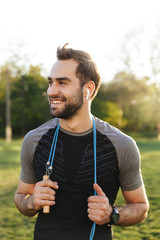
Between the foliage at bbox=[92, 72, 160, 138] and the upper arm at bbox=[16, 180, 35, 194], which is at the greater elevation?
the upper arm at bbox=[16, 180, 35, 194]

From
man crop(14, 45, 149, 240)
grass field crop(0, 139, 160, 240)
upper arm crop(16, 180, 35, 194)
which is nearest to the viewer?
man crop(14, 45, 149, 240)

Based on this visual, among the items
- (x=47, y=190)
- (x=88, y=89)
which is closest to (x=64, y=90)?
(x=88, y=89)

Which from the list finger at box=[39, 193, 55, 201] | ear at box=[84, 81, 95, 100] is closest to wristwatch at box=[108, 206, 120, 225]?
finger at box=[39, 193, 55, 201]

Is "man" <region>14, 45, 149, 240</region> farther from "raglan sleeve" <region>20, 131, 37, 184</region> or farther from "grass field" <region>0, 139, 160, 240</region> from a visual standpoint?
"grass field" <region>0, 139, 160, 240</region>

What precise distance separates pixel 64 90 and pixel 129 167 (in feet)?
2.60

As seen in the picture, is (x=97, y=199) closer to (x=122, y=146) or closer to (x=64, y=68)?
(x=122, y=146)

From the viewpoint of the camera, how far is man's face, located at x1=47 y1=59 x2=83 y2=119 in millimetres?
2562

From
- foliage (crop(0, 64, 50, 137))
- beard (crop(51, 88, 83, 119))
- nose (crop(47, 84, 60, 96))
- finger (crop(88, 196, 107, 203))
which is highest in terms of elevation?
nose (crop(47, 84, 60, 96))

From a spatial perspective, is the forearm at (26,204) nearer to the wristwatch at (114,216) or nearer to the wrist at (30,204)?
the wrist at (30,204)

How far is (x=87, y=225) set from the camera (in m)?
2.55

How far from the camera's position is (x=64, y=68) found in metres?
2.60

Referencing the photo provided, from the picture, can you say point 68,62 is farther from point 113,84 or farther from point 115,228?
point 113,84

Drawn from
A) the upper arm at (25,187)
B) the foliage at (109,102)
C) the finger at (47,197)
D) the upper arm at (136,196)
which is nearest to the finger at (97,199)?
the finger at (47,197)

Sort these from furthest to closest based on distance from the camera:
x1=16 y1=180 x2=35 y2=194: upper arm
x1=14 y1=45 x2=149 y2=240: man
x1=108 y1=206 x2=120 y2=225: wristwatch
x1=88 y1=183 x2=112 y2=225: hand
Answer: x1=16 y1=180 x2=35 y2=194: upper arm < x1=14 y1=45 x2=149 y2=240: man < x1=108 y1=206 x2=120 y2=225: wristwatch < x1=88 y1=183 x2=112 y2=225: hand
